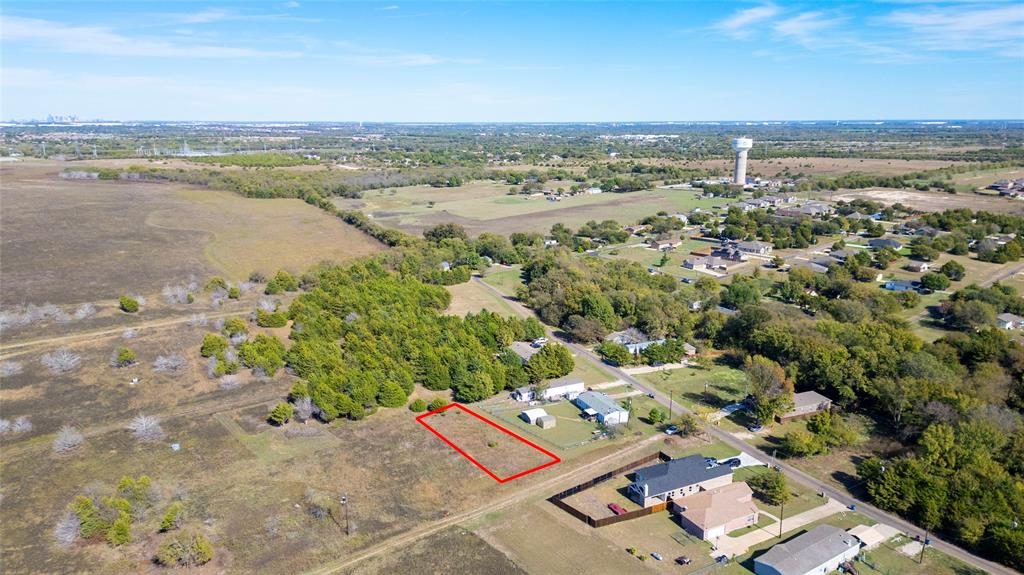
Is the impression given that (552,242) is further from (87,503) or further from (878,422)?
(87,503)

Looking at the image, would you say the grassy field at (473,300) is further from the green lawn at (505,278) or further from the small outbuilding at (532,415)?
the small outbuilding at (532,415)

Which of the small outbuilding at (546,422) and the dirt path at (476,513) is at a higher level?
the small outbuilding at (546,422)

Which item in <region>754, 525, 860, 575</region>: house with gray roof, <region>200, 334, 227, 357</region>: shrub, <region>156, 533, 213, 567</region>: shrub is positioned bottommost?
<region>156, 533, 213, 567</region>: shrub

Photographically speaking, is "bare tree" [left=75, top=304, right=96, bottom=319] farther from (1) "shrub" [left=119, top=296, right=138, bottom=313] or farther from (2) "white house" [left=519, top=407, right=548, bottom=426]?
(2) "white house" [left=519, top=407, right=548, bottom=426]

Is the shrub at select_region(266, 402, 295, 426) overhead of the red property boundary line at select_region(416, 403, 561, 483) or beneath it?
overhead

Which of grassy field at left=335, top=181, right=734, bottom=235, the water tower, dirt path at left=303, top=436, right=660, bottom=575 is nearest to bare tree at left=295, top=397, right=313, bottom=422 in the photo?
dirt path at left=303, top=436, right=660, bottom=575

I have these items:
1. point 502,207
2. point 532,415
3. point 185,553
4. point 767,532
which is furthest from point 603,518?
point 502,207

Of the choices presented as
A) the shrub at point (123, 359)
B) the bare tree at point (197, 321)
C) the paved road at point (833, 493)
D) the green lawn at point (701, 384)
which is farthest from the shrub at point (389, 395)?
the bare tree at point (197, 321)
